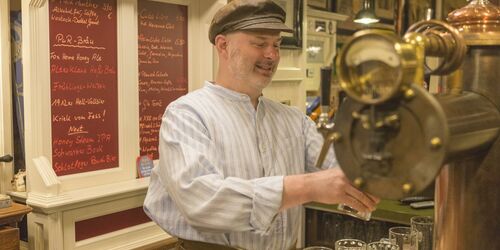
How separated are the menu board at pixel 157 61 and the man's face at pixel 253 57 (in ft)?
5.46

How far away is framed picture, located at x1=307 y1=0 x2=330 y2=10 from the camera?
564 cm

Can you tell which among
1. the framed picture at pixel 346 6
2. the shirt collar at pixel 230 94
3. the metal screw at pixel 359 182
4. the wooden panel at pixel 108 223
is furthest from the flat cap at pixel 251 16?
the framed picture at pixel 346 6

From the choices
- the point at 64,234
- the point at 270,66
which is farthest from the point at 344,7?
the point at 270,66

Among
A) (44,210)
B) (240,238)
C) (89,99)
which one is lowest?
(44,210)

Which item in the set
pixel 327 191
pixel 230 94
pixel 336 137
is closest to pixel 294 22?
pixel 230 94

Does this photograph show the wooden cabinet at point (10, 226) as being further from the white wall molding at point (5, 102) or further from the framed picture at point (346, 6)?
the framed picture at point (346, 6)

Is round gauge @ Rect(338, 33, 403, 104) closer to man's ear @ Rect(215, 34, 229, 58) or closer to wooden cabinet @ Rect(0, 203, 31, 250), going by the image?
man's ear @ Rect(215, 34, 229, 58)

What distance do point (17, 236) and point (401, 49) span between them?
247 cm

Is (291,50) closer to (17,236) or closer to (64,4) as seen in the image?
(64,4)

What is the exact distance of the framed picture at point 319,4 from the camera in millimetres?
5643

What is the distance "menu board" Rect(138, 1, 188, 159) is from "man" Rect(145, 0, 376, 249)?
4.95ft

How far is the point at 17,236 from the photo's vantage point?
252cm

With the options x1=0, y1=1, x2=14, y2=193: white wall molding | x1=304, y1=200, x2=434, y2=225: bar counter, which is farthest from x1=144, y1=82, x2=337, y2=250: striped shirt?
x1=0, y1=1, x2=14, y2=193: white wall molding

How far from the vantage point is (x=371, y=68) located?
17.7 inches
